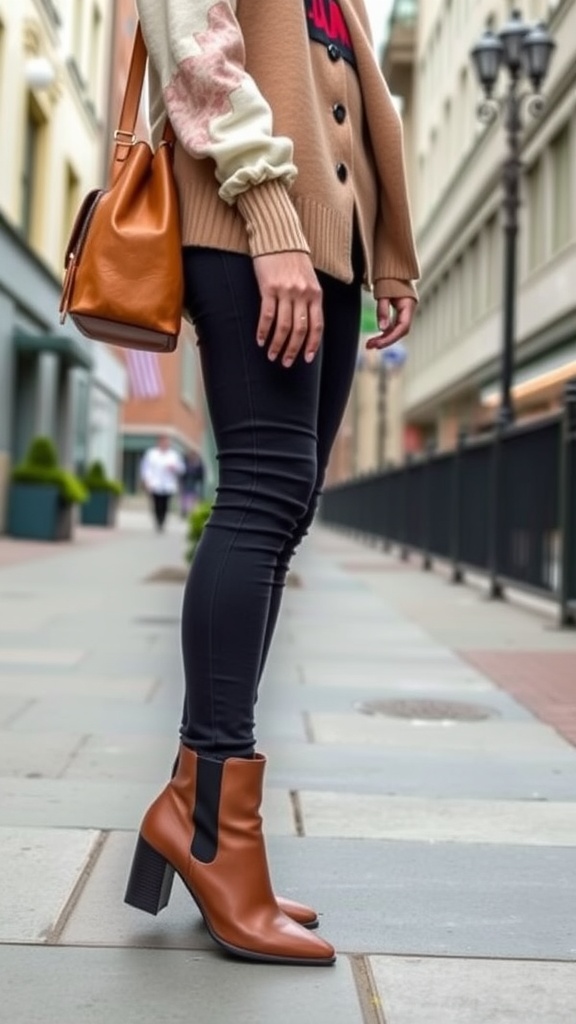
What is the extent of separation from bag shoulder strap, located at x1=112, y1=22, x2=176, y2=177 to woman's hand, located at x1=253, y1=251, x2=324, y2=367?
0.34 m

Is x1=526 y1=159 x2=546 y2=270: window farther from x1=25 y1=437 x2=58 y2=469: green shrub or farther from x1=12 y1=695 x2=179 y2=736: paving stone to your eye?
x1=12 y1=695 x2=179 y2=736: paving stone

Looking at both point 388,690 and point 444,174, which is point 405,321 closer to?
point 388,690

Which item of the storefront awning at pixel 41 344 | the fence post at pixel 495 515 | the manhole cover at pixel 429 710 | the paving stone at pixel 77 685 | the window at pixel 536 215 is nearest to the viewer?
the manhole cover at pixel 429 710

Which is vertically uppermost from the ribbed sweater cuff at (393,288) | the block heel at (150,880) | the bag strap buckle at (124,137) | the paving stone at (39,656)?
the bag strap buckle at (124,137)

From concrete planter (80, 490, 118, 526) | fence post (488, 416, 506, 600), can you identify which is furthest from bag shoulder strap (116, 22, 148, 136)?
concrete planter (80, 490, 118, 526)

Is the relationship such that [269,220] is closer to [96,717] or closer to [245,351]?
[245,351]

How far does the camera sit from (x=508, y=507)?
10.1 metres

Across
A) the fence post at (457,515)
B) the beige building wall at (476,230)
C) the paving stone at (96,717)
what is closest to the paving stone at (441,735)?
the paving stone at (96,717)

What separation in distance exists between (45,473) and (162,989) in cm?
1653

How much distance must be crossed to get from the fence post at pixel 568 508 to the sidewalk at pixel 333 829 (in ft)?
2.32

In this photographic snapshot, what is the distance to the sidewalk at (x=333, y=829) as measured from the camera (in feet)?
6.41

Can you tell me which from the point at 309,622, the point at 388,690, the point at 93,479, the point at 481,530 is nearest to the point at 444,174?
the point at 93,479

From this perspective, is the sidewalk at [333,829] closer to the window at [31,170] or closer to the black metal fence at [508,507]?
the black metal fence at [508,507]

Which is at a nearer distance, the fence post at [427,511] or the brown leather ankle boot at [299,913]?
the brown leather ankle boot at [299,913]
